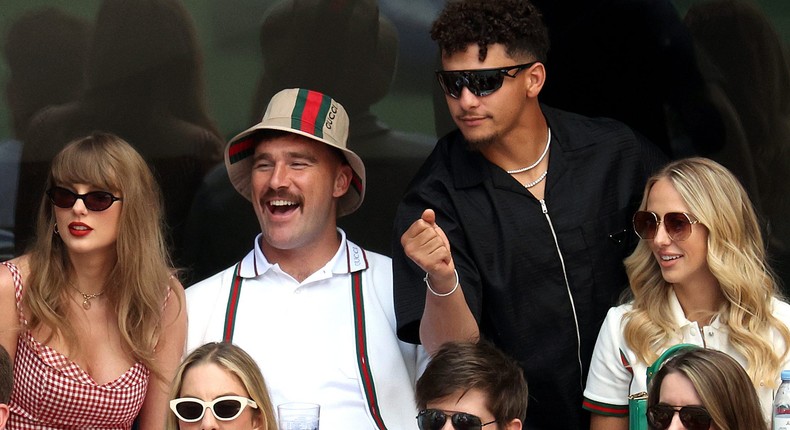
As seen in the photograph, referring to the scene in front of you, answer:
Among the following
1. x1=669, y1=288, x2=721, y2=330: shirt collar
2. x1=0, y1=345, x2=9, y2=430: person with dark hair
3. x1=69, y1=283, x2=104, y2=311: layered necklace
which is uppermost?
x1=69, y1=283, x2=104, y2=311: layered necklace

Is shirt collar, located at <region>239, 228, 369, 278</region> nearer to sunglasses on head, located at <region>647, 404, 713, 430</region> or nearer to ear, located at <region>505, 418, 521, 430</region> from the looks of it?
ear, located at <region>505, 418, 521, 430</region>

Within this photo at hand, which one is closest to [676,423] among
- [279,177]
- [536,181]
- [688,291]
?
[688,291]

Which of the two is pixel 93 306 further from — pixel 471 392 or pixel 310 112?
pixel 471 392

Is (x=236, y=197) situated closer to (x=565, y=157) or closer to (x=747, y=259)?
(x=565, y=157)

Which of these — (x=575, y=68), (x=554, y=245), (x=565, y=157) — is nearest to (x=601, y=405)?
(x=554, y=245)

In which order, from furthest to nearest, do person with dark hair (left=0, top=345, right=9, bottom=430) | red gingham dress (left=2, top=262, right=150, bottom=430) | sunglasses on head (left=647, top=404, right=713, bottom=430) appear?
red gingham dress (left=2, top=262, right=150, bottom=430) < person with dark hair (left=0, top=345, right=9, bottom=430) < sunglasses on head (left=647, top=404, right=713, bottom=430)

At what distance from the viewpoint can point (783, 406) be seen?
3.24 meters

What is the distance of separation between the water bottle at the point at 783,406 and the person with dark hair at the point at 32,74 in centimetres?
260

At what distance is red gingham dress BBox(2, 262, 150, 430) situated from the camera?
3.66m

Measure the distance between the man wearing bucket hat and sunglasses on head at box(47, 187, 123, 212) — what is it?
45 cm

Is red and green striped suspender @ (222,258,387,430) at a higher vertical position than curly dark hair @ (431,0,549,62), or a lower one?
lower

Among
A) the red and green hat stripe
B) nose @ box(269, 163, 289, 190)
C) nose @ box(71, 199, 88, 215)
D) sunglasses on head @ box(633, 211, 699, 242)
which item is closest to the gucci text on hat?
the red and green hat stripe

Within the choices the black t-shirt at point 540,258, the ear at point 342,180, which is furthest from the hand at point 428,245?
the ear at point 342,180

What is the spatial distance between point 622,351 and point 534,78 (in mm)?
835
